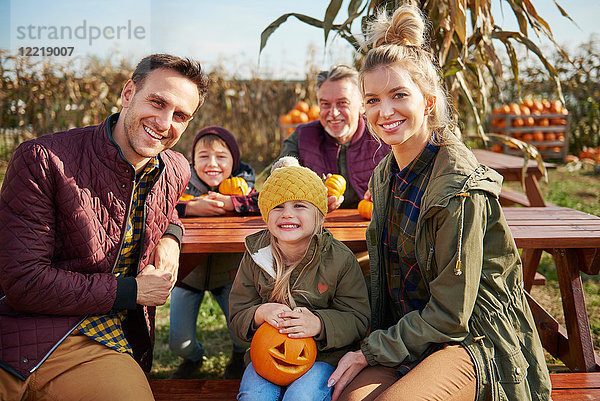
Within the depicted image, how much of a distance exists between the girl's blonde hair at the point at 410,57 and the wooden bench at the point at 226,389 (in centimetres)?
123

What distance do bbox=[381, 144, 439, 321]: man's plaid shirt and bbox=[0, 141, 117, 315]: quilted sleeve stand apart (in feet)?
4.03

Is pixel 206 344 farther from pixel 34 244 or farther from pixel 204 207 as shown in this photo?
pixel 34 244

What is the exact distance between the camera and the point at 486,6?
137 inches

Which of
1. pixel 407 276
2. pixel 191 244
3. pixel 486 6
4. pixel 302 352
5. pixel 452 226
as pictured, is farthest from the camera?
pixel 486 6

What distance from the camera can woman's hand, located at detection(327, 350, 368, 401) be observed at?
1924 mm

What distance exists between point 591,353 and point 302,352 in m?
1.67

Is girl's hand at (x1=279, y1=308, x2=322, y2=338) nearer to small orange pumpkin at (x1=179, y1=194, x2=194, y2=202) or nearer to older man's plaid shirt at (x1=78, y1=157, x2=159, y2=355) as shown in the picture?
older man's plaid shirt at (x1=78, y1=157, x2=159, y2=355)

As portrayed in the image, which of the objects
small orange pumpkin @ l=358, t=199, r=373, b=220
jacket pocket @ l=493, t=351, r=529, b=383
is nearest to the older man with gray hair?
small orange pumpkin @ l=358, t=199, r=373, b=220

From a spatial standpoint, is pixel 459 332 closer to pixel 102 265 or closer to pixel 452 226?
pixel 452 226

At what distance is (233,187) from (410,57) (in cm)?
159

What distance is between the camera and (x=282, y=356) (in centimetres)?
194

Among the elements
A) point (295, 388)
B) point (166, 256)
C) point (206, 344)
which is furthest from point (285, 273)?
point (206, 344)

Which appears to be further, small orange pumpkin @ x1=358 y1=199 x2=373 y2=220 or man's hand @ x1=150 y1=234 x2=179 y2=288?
small orange pumpkin @ x1=358 y1=199 x2=373 y2=220

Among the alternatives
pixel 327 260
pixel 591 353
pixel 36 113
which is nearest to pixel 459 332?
pixel 327 260
